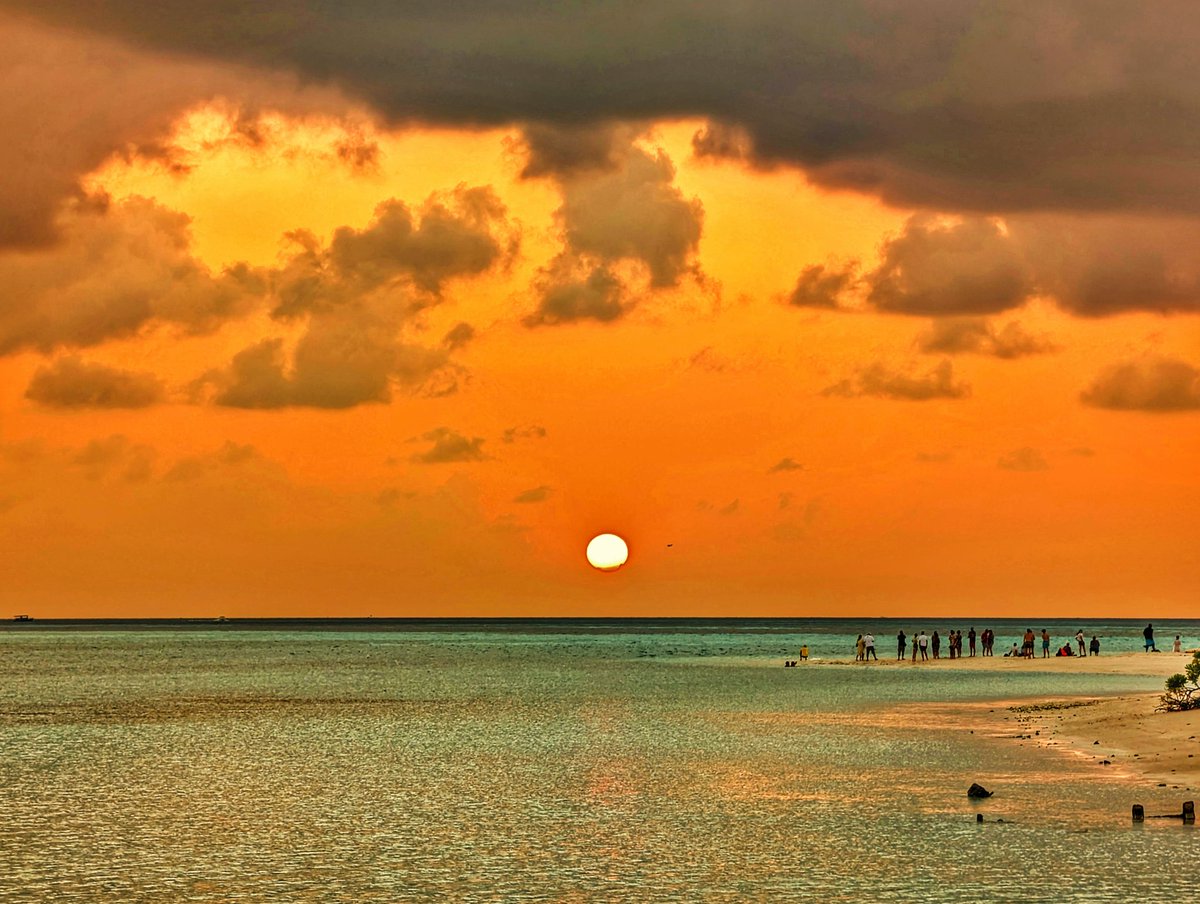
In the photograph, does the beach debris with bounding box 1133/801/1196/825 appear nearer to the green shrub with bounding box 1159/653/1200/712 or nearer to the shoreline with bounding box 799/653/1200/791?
the shoreline with bounding box 799/653/1200/791

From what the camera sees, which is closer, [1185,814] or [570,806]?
[1185,814]

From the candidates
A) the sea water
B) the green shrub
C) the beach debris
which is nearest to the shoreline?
the green shrub

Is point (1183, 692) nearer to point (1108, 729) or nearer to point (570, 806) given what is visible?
point (1108, 729)

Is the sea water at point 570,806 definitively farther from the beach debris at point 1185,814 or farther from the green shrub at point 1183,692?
the green shrub at point 1183,692

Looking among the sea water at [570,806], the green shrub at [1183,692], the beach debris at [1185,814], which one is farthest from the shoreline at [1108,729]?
the beach debris at [1185,814]

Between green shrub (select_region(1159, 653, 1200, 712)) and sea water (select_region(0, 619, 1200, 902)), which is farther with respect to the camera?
green shrub (select_region(1159, 653, 1200, 712))

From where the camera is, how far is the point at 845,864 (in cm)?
2773

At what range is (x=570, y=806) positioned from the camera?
117ft

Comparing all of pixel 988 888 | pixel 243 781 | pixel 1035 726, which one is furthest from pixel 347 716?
pixel 988 888

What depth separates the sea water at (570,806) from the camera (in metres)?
26.4

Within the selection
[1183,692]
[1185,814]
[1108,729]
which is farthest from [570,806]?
[1183,692]

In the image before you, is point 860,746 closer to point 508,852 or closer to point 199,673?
point 508,852

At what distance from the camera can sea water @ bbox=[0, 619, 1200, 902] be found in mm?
26375

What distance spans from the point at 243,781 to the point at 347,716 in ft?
84.6
